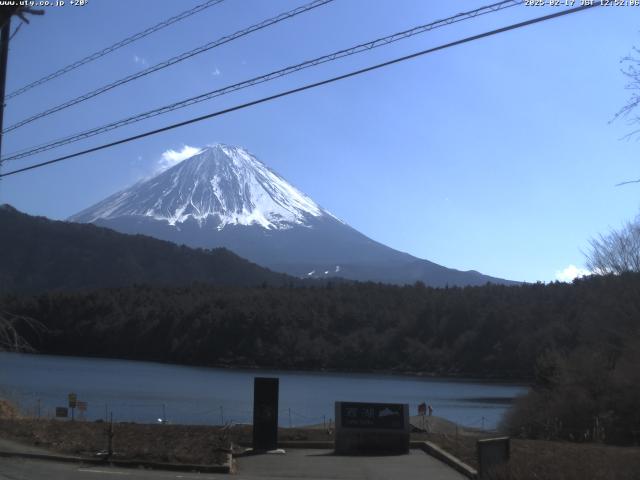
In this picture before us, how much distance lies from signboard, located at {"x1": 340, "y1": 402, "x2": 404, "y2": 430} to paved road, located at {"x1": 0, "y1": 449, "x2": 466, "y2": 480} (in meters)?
0.87

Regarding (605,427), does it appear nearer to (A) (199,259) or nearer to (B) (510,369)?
(B) (510,369)

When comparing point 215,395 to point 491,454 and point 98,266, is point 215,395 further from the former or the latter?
point 98,266

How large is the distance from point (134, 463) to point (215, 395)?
148 feet

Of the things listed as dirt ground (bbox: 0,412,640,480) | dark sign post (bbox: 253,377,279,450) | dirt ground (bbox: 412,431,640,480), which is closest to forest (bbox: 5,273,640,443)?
dirt ground (bbox: 0,412,640,480)

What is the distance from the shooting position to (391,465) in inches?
613

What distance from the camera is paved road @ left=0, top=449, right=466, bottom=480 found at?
43.4ft

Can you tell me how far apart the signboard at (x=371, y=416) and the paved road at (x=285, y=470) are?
872 millimetres

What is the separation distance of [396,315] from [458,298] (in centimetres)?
1030

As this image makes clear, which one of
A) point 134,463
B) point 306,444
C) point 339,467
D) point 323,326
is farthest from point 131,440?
point 323,326

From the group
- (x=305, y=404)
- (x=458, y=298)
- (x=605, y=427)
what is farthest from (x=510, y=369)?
(x=605, y=427)

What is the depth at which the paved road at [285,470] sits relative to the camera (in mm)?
13227

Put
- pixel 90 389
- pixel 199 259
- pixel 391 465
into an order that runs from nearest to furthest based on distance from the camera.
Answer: pixel 391 465, pixel 90 389, pixel 199 259

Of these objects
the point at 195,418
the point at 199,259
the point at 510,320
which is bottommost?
the point at 195,418

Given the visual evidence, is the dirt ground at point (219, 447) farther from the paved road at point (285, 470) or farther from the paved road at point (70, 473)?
the paved road at point (70, 473)
